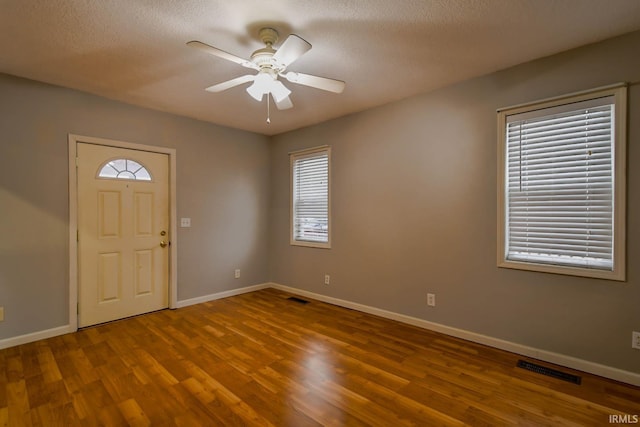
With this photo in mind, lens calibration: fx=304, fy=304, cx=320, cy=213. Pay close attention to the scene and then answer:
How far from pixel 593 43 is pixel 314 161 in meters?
3.11

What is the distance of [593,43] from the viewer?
7.61 ft

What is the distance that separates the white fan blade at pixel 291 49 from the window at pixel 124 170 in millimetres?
2537

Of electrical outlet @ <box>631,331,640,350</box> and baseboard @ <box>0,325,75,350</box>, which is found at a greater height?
electrical outlet @ <box>631,331,640,350</box>

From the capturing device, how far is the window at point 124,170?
3445 millimetres

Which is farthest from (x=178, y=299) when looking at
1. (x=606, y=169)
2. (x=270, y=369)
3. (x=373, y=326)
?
(x=606, y=169)

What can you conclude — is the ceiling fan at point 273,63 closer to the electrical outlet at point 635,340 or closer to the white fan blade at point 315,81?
the white fan blade at point 315,81

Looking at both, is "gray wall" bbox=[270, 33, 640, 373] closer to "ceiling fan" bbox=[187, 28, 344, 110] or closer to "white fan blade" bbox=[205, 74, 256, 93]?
"ceiling fan" bbox=[187, 28, 344, 110]

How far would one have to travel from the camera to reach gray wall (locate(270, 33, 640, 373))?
227 centimetres

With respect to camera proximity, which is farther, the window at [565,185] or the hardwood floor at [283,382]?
the window at [565,185]

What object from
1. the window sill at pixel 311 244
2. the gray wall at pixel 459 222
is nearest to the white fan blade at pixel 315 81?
the gray wall at pixel 459 222

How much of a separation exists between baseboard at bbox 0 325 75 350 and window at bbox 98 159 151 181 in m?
1.64

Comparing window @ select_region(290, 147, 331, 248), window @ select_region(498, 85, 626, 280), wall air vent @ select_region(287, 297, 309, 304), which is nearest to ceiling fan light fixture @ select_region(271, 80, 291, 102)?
window @ select_region(290, 147, 331, 248)

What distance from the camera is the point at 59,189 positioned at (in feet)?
10.2

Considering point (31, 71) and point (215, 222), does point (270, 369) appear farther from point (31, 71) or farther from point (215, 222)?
point (31, 71)
